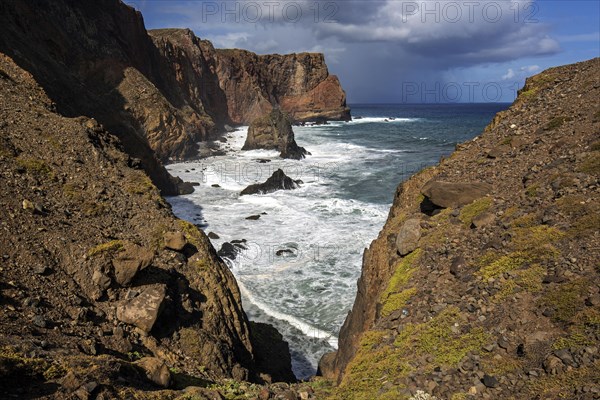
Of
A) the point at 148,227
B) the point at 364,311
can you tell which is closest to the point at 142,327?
the point at 148,227

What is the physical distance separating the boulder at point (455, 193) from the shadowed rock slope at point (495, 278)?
3 centimetres

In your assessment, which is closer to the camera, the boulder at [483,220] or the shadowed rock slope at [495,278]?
the shadowed rock slope at [495,278]

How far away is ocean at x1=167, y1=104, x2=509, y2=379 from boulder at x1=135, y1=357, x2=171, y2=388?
871 cm

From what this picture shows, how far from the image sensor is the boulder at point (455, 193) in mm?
12426

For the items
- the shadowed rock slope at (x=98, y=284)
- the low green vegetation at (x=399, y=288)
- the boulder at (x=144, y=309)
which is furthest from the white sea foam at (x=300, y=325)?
the boulder at (x=144, y=309)

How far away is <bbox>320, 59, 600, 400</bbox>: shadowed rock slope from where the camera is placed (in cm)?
670

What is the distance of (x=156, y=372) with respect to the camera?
25.5 feet

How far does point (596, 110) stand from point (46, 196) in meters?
17.3

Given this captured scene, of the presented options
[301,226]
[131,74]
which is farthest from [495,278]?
[131,74]

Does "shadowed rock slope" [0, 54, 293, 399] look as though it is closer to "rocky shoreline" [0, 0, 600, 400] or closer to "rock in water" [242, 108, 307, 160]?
"rocky shoreline" [0, 0, 600, 400]

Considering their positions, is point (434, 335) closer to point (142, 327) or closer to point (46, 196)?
point (142, 327)

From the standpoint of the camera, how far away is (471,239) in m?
10.6

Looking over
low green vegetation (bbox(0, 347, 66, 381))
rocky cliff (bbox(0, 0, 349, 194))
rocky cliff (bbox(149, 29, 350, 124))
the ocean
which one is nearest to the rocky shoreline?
low green vegetation (bbox(0, 347, 66, 381))

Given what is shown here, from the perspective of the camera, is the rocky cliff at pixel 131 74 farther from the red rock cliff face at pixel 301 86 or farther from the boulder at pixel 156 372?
the red rock cliff face at pixel 301 86
